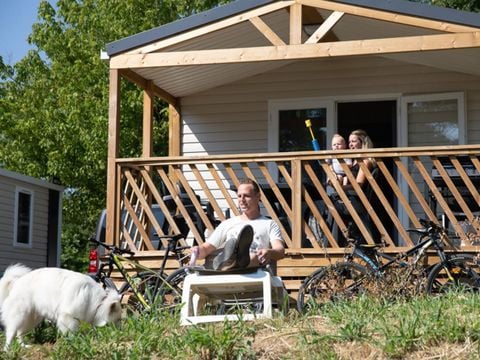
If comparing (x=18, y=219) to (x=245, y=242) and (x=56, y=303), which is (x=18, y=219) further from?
(x=245, y=242)

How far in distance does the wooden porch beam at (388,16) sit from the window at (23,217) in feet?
40.4

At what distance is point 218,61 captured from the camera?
859 cm

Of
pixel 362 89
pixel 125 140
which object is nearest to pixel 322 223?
pixel 362 89

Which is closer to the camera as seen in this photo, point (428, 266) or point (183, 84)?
point (428, 266)

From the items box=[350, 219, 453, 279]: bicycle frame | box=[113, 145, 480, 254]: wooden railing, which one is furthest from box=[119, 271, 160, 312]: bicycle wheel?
box=[350, 219, 453, 279]: bicycle frame

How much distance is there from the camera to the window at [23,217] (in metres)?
19.3

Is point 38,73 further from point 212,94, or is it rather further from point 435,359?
point 435,359

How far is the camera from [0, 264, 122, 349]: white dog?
18.8 feet

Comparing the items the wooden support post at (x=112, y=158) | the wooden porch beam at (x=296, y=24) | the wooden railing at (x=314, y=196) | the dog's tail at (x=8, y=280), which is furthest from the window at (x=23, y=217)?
the dog's tail at (x=8, y=280)

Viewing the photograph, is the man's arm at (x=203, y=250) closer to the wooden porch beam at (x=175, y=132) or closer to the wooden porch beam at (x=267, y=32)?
the wooden porch beam at (x=267, y=32)

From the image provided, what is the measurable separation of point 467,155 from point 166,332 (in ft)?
13.6

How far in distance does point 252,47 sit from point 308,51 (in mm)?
1699

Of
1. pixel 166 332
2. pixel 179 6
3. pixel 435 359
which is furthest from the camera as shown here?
pixel 179 6

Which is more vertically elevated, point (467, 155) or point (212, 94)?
point (212, 94)
